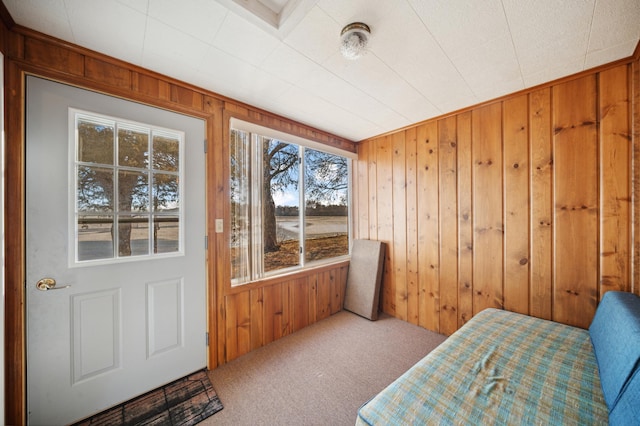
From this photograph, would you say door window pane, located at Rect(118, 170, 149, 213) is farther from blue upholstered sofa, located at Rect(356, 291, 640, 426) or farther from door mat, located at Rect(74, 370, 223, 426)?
blue upholstered sofa, located at Rect(356, 291, 640, 426)

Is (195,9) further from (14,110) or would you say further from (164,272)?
(164,272)

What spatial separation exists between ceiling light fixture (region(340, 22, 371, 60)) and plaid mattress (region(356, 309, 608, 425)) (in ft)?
5.70

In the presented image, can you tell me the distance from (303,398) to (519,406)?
1.25 metres

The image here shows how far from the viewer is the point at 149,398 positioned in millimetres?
1626

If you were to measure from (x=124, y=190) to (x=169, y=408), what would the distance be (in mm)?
1483

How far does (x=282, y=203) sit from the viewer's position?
2596 mm

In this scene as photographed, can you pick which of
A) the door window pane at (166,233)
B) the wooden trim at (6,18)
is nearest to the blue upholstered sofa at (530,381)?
the door window pane at (166,233)

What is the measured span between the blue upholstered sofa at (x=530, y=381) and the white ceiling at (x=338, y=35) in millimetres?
1522

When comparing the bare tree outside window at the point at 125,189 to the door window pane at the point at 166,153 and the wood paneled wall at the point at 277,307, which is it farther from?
the wood paneled wall at the point at 277,307

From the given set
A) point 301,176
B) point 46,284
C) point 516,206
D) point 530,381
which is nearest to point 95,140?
point 46,284

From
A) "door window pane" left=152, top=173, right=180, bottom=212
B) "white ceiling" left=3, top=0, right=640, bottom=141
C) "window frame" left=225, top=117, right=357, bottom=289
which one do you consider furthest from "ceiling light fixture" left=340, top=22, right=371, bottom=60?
"door window pane" left=152, top=173, right=180, bottom=212

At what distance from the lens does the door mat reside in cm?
146

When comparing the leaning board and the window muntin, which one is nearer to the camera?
the window muntin

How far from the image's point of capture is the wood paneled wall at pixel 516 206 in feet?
5.29
